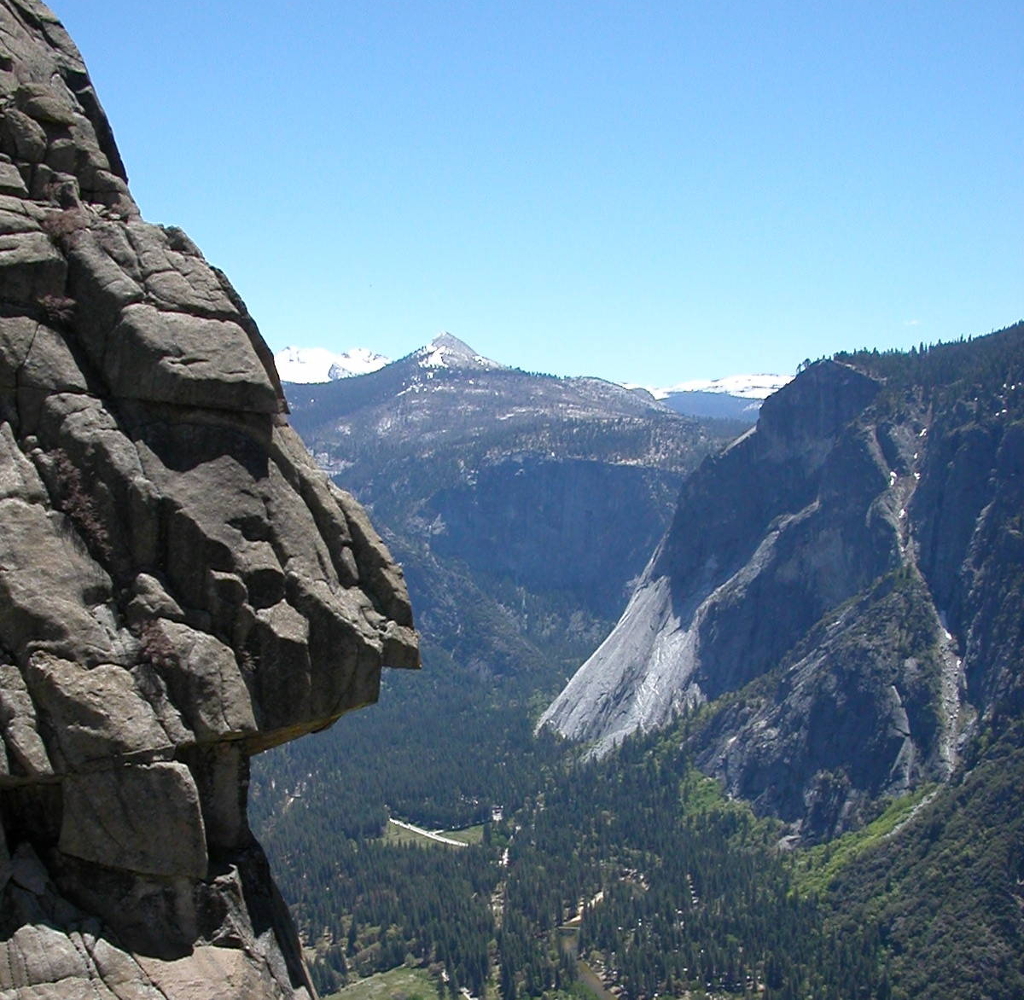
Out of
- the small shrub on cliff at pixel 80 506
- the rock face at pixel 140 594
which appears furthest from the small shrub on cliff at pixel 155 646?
the small shrub on cliff at pixel 80 506

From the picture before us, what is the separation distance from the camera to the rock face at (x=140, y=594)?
72.1ft

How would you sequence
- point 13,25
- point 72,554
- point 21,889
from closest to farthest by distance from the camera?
point 21,889, point 72,554, point 13,25

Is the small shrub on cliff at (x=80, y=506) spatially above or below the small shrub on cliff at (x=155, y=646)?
above

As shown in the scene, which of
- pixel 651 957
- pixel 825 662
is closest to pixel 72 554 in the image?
pixel 651 957

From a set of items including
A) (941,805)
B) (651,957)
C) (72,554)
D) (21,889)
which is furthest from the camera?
(941,805)

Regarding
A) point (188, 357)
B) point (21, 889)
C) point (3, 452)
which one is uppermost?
point (188, 357)

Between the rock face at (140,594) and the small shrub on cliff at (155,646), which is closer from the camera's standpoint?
the rock face at (140,594)

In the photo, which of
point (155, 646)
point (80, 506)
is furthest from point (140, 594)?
point (80, 506)

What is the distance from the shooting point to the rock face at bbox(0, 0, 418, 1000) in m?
22.0

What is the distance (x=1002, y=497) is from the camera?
187625 mm

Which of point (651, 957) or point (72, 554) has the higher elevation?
point (72, 554)

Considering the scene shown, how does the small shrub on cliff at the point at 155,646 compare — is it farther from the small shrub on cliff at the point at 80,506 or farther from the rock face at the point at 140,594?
the small shrub on cliff at the point at 80,506

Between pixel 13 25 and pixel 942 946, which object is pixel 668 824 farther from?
pixel 13 25

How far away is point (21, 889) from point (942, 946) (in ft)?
421
